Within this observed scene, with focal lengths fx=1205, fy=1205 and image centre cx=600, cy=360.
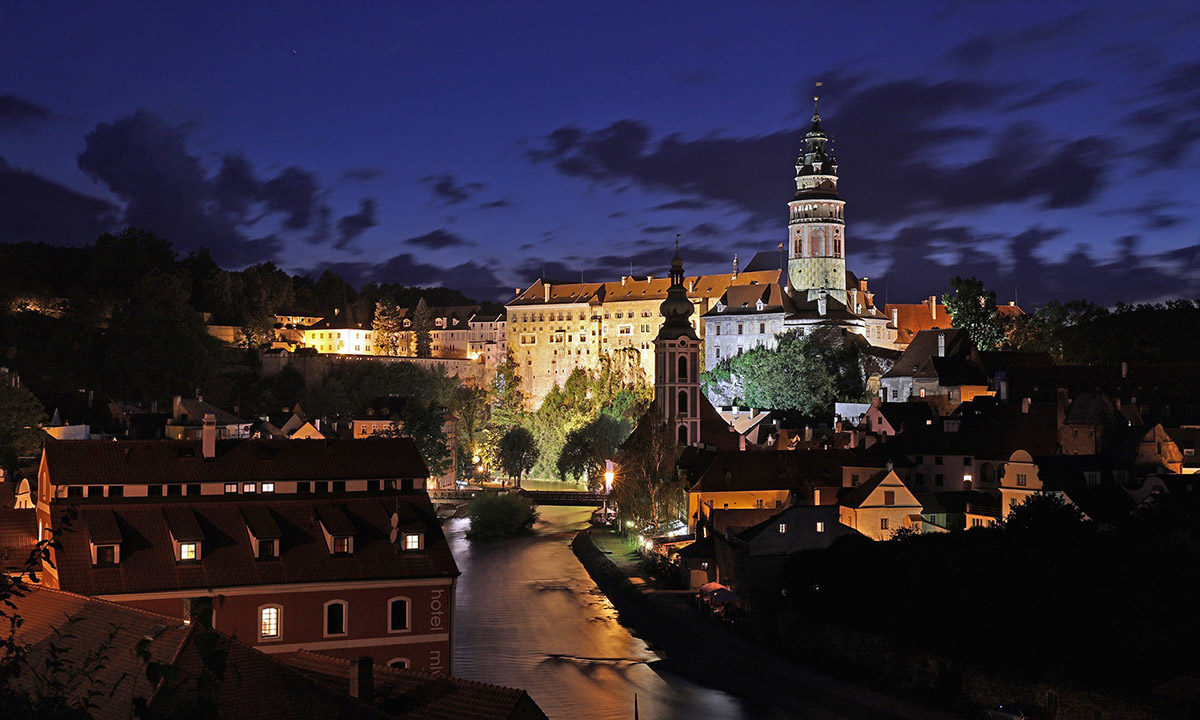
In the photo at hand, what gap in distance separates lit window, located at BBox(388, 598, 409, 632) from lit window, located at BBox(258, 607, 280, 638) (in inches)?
91.8

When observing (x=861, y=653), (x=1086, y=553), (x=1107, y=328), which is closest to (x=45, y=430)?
(x=861, y=653)

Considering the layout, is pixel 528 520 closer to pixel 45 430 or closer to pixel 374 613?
pixel 45 430

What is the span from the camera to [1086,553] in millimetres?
30500

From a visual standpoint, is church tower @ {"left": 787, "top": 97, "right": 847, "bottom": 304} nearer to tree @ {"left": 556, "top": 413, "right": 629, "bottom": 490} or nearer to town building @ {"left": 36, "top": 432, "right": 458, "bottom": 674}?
tree @ {"left": 556, "top": 413, "right": 629, "bottom": 490}

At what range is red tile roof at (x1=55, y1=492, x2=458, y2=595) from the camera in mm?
24375

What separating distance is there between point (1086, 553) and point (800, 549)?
9117mm

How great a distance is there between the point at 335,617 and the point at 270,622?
1323 mm

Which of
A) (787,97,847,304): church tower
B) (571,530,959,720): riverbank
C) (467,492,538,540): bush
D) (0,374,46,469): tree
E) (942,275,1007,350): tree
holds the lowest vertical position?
(571,530,959,720): riverbank

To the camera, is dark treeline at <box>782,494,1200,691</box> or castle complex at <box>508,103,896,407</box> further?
castle complex at <box>508,103,896,407</box>

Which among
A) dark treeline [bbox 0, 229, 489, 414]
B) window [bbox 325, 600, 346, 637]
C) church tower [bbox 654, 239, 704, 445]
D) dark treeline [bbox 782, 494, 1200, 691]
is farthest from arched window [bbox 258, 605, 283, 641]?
dark treeline [bbox 0, 229, 489, 414]

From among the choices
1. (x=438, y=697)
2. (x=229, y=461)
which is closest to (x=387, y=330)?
(x=229, y=461)

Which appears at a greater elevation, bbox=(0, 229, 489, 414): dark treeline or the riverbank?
bbox=(0, 229, 489, 414): dark treeline

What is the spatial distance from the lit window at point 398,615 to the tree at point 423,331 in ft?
292

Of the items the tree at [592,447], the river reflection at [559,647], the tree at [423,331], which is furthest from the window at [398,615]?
the tree at [423,331]
